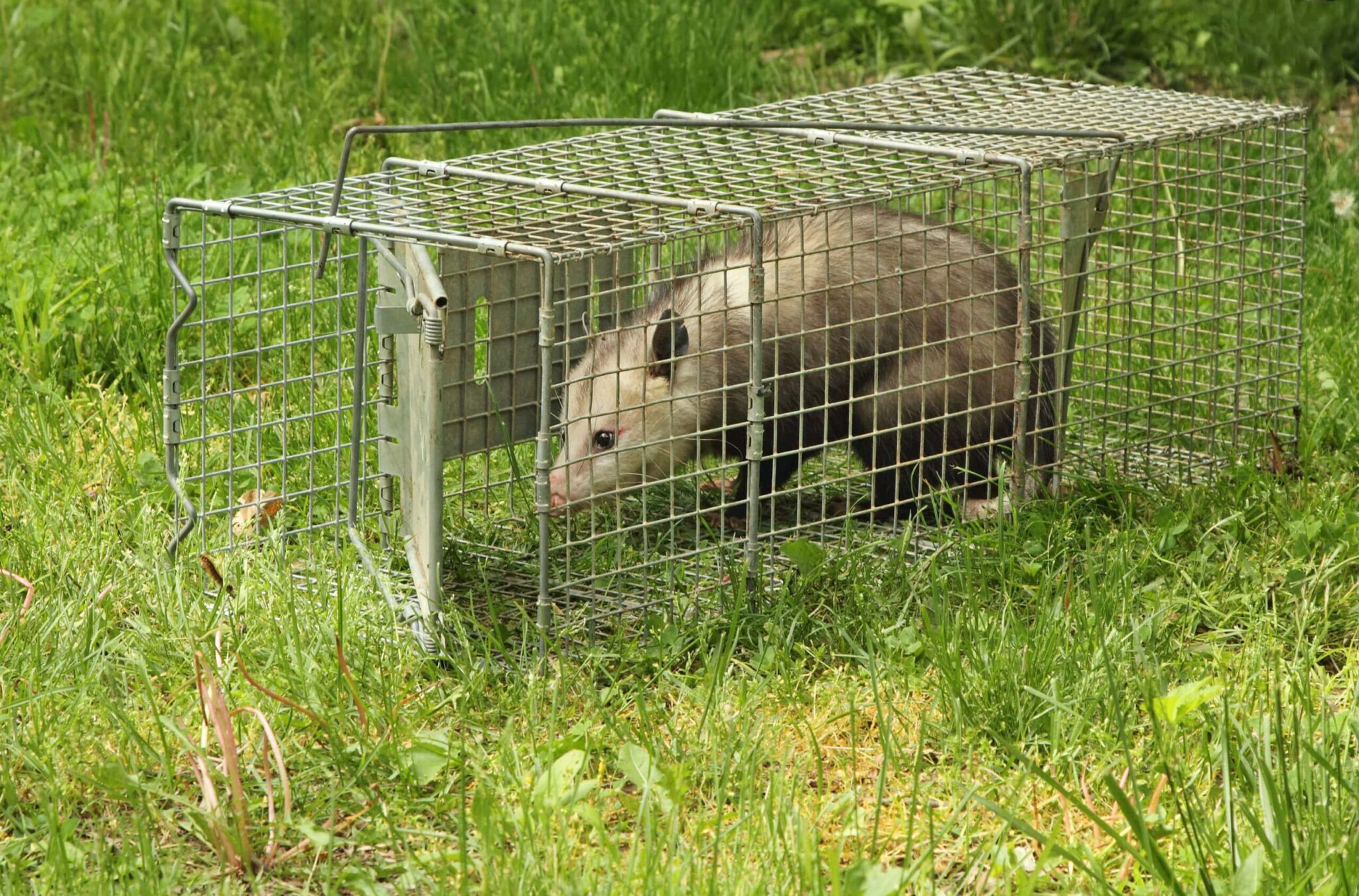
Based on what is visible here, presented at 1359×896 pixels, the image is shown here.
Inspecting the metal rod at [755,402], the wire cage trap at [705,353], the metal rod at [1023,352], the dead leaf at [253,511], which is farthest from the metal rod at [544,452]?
the metal rod at [1023,352]

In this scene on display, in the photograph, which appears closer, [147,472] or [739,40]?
[147,472]

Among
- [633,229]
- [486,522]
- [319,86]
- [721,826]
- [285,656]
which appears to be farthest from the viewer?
[319,86]

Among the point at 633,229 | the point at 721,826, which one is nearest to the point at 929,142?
the point at 633,229

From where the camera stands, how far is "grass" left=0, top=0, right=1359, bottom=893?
2510 millimetres

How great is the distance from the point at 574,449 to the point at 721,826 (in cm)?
140

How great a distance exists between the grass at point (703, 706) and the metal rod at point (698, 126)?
74cm

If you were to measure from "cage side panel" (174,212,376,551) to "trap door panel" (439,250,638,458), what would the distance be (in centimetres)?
21

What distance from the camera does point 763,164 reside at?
3.80 m

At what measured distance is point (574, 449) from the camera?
3.84m

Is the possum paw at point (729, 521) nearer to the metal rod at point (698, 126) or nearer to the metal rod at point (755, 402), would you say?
the metal rod at point (755, 402)

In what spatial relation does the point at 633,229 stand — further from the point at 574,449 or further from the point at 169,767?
the point at 169,767

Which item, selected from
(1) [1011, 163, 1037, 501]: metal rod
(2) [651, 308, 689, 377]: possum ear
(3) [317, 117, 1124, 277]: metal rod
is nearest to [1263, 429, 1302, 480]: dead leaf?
(1) [1011, 163, 1037, 501]: metal rod

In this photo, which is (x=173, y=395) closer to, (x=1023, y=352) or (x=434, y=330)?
(x=434, y=330)

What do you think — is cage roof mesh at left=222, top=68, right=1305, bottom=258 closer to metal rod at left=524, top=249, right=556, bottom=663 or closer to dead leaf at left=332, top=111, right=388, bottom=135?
metal rod at left=524, top=249, right=556, bottom=663
